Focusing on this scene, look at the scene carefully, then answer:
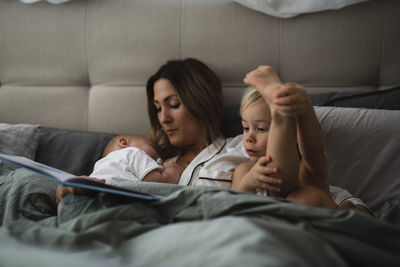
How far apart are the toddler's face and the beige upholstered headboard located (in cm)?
54

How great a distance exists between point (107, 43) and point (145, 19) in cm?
22

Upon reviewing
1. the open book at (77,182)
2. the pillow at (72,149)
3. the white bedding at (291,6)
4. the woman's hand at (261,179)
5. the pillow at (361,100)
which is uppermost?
the white bedding at (291,6)

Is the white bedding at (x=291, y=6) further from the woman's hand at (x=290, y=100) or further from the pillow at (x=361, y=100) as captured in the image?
the woman's hand at (x=290, y=100)

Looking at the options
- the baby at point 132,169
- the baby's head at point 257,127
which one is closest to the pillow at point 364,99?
the baby's head at point 257,127

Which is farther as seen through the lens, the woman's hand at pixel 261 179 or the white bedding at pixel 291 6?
the white bedding at pixel 291 6

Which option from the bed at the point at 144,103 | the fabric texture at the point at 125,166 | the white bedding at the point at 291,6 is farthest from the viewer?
the white bedding at the point at 291,6

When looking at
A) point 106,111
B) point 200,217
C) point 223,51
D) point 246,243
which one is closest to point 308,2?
point 223,51

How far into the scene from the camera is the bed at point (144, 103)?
0.79m

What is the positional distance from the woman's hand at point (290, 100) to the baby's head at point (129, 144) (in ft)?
2.51

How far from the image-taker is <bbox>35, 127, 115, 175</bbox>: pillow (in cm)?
157

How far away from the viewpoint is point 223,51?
5.70 feet

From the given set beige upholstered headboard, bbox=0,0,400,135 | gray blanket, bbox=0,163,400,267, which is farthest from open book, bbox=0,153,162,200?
beige upholstered headboard, bbox=0,0,400,135

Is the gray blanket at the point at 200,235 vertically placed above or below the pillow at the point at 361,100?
below

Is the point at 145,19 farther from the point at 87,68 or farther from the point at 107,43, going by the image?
the point at 87,68
